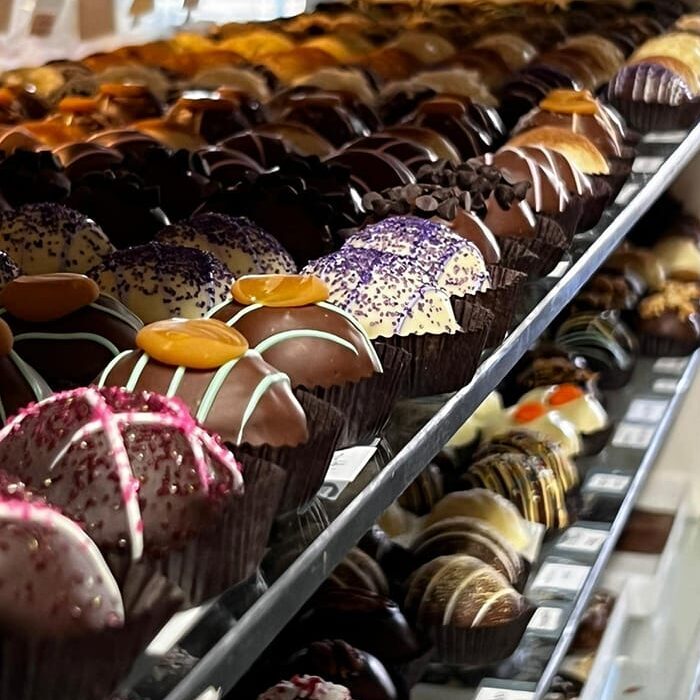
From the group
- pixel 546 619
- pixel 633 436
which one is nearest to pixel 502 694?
pixel 546 619

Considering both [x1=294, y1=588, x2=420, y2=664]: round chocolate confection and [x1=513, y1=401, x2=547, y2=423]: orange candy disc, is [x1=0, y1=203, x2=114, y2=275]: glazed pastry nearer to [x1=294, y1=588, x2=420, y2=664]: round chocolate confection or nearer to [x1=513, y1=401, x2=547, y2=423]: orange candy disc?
[x1=294, y1=588, x2=420, y2=664]: round chocolate confection

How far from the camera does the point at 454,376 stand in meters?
1.41

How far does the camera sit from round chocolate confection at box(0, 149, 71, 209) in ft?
5.99

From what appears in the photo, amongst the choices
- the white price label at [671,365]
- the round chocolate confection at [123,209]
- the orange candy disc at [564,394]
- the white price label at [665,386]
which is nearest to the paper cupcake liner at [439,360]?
the round chocolate confection at [123,209]

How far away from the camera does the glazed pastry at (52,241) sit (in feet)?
5.19

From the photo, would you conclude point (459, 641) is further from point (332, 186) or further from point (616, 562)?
point (616, 562)

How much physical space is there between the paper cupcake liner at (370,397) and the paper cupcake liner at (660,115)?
1.70 metres

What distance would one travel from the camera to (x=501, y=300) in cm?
158

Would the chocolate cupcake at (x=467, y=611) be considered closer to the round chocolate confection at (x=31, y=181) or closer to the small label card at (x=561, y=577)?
the small label card at (x=561, y=577)

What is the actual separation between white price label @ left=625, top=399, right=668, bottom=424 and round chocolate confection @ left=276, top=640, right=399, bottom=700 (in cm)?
145

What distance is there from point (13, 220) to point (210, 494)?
30.7 inches

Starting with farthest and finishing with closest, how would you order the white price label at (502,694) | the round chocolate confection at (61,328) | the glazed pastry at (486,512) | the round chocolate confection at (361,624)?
1. the glazed pastry at (486,512)
2. the white price label at (502,694)
3. the round chocolate confection at (361,624)
4. the round chocolate confection at (61,328)

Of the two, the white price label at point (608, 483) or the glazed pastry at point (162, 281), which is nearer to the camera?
the glazed pastry at point (162, 281)

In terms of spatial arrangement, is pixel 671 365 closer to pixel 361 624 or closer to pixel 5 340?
pixel 361 624
